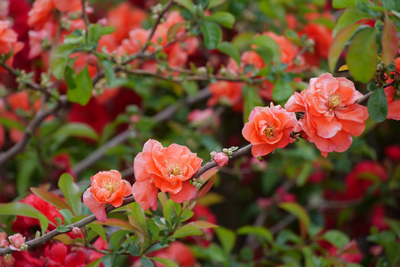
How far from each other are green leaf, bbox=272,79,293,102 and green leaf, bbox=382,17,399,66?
0.25 m

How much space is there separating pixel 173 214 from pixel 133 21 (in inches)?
33.9

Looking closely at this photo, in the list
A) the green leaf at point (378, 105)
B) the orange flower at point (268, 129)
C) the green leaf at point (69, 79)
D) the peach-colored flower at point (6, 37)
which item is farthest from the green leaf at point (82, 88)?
the green leaf at point (378, 105)

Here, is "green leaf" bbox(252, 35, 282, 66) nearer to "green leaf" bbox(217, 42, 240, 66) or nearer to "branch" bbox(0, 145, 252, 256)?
"green leaf" bbox(217, 42, 240, 66)

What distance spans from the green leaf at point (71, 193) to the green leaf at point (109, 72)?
16 centimetres

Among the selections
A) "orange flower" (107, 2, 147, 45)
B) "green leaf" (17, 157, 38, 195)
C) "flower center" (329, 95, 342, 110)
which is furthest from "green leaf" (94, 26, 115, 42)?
"orange flower" (107, 2, 147, 45)

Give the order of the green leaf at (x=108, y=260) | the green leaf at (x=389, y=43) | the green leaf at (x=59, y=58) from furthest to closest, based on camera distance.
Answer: the green leaf at (x=59, y=58) → the green leaf at (x=108, y=260) → the green leaf at (x=389, y=43)

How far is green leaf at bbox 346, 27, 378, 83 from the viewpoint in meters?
0.39

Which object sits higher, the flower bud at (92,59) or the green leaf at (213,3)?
the green leaf at (213,3)

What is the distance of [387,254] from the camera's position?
73 cm

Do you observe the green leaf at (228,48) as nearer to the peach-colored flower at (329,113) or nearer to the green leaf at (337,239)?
the peach-colored flower at (329,113)

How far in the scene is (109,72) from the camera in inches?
23.7

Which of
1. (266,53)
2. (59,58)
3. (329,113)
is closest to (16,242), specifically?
(59,58)

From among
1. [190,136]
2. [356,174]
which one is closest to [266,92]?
[190,136]

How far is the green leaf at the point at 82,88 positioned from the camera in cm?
61
